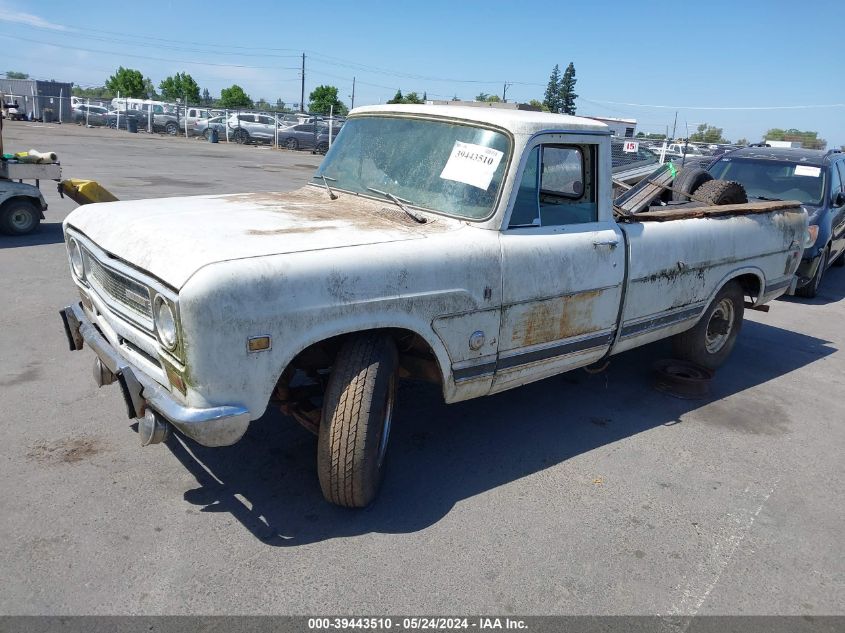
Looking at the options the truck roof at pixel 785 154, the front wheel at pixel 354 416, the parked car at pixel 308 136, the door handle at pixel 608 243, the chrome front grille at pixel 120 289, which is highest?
the parked car at pixel 308 136

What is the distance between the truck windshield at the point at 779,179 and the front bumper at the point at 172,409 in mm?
8495

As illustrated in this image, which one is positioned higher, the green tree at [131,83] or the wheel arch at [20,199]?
the green tree at [131,83]

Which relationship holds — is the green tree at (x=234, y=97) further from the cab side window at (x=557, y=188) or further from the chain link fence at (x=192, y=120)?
the cab side window at (x=557, y=188)

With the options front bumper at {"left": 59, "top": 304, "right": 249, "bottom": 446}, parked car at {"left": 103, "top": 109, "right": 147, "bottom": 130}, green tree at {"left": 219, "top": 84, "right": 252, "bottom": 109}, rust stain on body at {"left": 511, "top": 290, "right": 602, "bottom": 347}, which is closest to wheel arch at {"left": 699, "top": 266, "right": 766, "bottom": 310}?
rust stain on body at {"left": 511, "top": 290, "right": 602, "bottom": 347}

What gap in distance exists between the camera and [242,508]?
3420 mm

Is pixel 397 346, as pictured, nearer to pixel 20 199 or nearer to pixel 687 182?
pixel 687 182

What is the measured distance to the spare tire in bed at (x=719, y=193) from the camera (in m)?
5.95

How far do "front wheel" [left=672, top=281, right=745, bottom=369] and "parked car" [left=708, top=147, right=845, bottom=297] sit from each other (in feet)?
11.9

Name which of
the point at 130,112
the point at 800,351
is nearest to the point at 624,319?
the point at 800,351

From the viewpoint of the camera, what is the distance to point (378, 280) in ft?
10.4

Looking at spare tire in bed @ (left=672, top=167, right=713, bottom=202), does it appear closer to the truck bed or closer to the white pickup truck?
the truck bed

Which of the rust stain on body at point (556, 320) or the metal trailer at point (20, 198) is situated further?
the metal trailer at point (20, 198)

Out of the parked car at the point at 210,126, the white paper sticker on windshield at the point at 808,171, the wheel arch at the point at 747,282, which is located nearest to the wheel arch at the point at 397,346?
the wheel arch at the point at 747,282

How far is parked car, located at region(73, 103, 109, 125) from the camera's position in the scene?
130 feet
